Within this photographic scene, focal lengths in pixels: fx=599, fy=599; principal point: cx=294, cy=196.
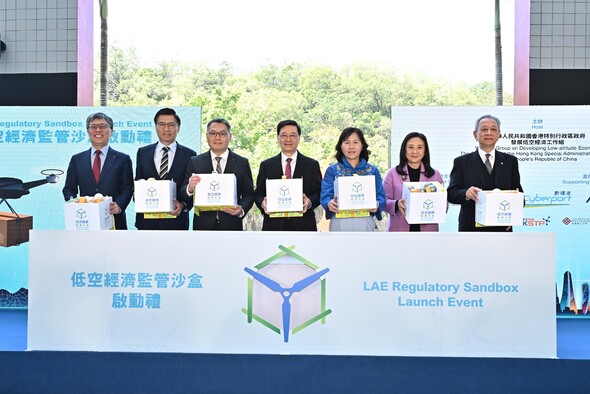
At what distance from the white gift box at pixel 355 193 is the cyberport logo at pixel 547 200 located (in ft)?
6.56

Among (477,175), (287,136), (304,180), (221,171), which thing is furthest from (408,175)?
(221,171)

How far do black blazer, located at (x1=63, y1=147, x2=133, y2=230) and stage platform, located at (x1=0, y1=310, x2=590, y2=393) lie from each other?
1356mm

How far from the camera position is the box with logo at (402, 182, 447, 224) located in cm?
343

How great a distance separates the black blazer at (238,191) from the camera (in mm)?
3785

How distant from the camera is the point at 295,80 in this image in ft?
66.6

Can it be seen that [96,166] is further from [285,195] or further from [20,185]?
[285,195]

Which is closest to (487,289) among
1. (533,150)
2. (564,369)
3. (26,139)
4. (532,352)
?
(532,352)

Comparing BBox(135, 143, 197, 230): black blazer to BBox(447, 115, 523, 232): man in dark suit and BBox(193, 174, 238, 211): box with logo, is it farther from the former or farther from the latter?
BBox(447, 115, 523, 232): man in dark suit

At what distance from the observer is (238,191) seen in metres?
3.88

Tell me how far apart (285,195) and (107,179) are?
1.33 meters

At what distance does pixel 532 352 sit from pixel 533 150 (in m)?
2.51

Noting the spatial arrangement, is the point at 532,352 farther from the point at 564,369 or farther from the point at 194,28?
the point at 194,28

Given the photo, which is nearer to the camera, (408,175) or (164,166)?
(408,175)

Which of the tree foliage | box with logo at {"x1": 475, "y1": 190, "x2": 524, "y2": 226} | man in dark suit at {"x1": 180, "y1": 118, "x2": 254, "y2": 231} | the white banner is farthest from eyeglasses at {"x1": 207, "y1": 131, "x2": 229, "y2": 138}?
the tree foliage
